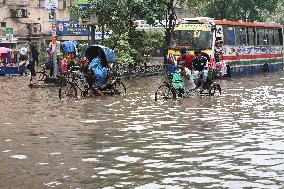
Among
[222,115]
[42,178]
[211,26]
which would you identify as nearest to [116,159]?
[42,178]

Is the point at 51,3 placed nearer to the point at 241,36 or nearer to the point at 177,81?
the point at 177,81

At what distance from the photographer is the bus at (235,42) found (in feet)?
110

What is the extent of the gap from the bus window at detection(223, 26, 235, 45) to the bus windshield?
194cm

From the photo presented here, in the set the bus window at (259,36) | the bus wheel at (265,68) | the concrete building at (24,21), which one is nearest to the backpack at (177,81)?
the bus window at (259,36)

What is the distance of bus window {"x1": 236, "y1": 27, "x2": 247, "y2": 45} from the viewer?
3678 cm

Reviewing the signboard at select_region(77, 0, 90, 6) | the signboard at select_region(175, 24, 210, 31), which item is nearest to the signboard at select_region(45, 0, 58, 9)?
the signboard at select_region(77, 0, 90, 6)

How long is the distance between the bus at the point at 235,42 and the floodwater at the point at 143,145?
1398 centimetres

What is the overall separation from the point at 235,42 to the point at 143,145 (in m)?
26.1

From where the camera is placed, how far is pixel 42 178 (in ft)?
27.5

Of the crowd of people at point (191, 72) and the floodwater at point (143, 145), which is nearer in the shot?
the floodwater at point (143, 145)

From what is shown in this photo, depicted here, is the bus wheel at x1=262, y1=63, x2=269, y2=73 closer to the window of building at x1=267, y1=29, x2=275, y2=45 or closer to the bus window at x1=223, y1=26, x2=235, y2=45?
the window of building at x1=267, y1=29, x2=275, y2=45

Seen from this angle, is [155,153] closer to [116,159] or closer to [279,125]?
[116,159]

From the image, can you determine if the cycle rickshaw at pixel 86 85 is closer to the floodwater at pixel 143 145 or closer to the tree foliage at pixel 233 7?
the floodwater at pixel 143 145

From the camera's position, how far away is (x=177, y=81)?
21.4m
